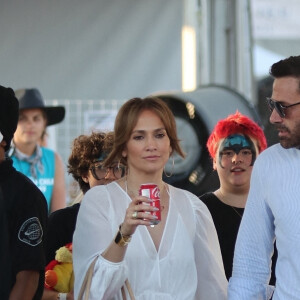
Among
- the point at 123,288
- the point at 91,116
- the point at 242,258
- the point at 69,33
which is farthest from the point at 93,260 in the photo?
the point at 69,33

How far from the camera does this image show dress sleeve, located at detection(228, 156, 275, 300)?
4.02m

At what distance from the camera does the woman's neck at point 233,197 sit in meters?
5.39

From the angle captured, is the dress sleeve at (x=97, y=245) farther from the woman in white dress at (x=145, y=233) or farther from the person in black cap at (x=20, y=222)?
the person in black cap at (x=20, y=222)

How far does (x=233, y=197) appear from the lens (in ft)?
17.8

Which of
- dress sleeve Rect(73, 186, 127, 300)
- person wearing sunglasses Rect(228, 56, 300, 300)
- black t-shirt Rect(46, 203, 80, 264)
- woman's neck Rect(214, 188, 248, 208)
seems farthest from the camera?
woman's neck Rect(214, 188, 248, 208)

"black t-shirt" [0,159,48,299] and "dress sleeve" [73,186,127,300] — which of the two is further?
"black t-shirt" [0,159,48,299]

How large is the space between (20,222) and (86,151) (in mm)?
1103

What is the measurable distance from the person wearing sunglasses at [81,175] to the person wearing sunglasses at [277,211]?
99 centimetres

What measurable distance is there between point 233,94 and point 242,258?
3971mm

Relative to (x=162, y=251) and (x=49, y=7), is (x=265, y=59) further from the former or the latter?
(x=162, y=251)

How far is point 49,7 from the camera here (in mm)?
9406

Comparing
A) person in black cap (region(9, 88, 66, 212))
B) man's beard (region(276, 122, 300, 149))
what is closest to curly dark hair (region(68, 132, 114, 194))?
man's beard (region(276, 122, 300, 149))

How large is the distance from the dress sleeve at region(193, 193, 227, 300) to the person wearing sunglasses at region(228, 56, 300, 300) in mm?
219

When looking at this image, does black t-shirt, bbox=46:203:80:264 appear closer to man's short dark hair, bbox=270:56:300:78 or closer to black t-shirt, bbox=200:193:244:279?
black t-shirt, bbox=200:193:244:279
